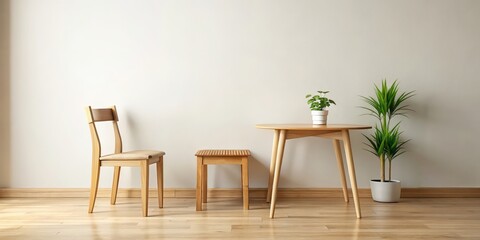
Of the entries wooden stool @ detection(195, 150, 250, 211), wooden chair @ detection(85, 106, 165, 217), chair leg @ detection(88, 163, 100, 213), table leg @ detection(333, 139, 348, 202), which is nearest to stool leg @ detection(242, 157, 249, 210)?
wooden stool @ detection(195, 150, 250, 211)

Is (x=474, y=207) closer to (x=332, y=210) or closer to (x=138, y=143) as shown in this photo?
(x=332, y=210)

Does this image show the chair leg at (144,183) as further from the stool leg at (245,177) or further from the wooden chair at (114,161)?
the stool leg at (245,177)

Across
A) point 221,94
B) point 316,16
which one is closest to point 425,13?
point 316,16

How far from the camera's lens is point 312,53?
3.65m

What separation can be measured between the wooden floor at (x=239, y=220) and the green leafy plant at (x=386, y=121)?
38 cm

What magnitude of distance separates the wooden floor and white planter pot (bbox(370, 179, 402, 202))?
76 millimetres

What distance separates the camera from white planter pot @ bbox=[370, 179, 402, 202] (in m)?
3.41

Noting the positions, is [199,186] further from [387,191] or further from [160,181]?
[387,191]

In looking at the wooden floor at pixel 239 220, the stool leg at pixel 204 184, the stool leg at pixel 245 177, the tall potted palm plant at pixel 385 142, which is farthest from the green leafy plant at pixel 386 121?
the stool leg at pixel 204 184

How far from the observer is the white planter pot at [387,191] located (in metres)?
3.41

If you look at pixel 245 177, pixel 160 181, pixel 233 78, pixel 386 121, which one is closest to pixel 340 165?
pixel 386 121

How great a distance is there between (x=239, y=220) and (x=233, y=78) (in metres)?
1.28

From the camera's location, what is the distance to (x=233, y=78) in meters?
3.66

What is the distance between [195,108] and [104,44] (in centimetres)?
91
